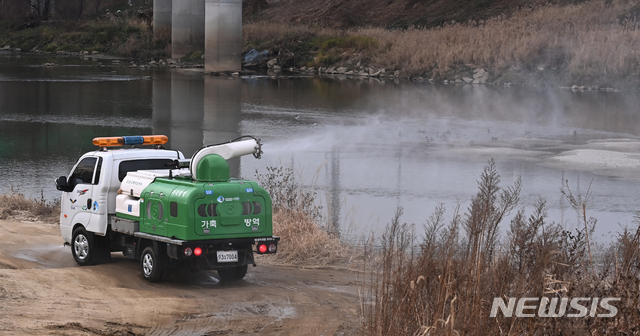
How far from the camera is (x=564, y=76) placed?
48.2 m

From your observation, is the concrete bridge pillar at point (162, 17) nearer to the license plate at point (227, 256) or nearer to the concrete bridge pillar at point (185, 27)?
the concrete bridge pillar at point (185, 27)

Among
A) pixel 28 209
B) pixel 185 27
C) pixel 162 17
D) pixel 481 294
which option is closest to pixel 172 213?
pixel 481 294

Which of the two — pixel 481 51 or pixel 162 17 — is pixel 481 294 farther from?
pixel 162 17

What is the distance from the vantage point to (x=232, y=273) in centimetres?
1092

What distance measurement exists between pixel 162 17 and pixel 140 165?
69106 millimetres

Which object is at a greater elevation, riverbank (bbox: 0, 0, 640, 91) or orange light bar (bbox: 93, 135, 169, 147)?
riverbank (bbox: 0, 0, 640, 91)

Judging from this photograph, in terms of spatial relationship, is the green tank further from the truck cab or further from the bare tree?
the bare tree

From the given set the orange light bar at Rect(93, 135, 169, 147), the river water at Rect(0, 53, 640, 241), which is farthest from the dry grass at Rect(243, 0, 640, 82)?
the orange light bar at Rect(93, 135, 169, 147)

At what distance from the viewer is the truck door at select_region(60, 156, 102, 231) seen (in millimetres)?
11562

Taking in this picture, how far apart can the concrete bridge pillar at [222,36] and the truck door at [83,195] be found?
47.3 metres

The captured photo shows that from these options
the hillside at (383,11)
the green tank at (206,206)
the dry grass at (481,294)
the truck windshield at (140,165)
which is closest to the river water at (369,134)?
the truck windshield at (140,165)

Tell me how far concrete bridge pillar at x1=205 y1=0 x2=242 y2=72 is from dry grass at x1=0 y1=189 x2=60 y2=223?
43.6m

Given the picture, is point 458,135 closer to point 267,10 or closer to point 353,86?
point 353,86

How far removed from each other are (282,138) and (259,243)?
580 inches
